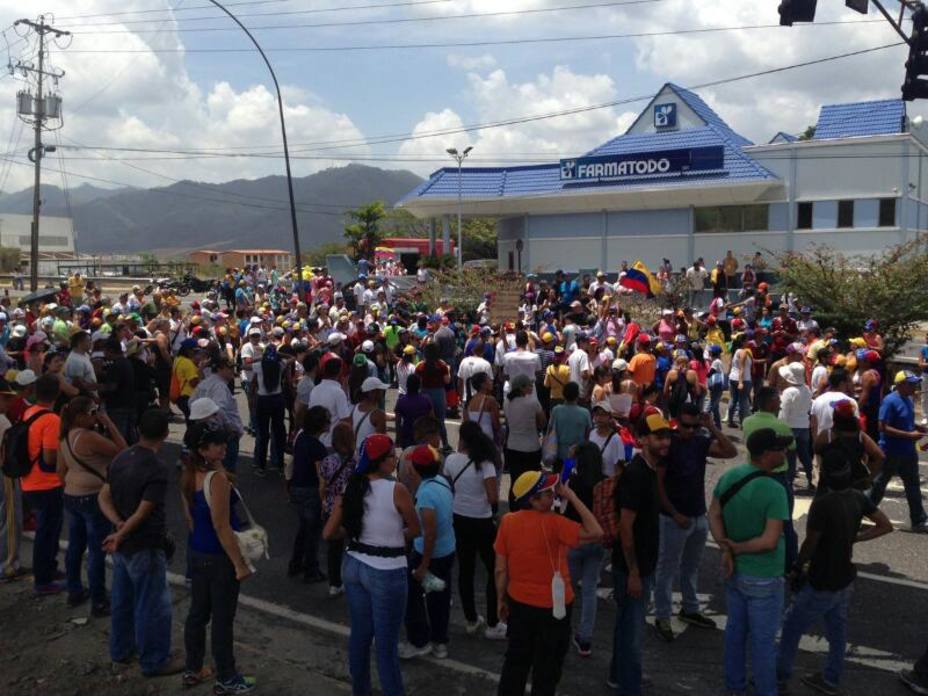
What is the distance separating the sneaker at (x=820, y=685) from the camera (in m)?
5.27

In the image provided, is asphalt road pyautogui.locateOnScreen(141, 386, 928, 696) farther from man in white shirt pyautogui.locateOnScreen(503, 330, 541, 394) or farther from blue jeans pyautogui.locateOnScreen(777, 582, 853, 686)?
man in white shirt pyautogui.locateOnScreen(503, 330, 541, 394)

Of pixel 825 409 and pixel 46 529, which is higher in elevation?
pixel 825 409

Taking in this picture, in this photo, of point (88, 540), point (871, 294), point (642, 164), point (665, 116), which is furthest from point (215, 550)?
point (665, 116)

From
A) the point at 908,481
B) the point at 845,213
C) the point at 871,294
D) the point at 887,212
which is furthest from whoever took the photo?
the point at 845,213

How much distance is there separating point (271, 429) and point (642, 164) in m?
23.1

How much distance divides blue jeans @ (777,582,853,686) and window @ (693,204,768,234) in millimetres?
25664

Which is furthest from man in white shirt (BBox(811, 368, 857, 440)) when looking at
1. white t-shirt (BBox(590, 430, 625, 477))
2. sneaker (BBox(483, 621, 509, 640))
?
sneaker (BBox(483, 621, 509, 640))

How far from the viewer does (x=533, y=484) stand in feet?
15.0

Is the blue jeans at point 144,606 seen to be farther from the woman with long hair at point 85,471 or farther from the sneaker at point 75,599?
the sneaker at point 75,599

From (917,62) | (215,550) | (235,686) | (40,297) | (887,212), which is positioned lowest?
(235,686)

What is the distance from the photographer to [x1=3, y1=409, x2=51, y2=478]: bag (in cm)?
656

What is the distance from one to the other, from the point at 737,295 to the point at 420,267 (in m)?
12.0

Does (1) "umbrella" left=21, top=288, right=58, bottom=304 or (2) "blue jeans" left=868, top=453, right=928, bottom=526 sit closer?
(2) "blue jeans" left=868, top=453, right=928, bottom=526

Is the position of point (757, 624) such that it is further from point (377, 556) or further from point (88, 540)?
point (88, 540)
